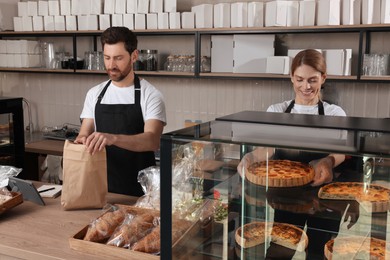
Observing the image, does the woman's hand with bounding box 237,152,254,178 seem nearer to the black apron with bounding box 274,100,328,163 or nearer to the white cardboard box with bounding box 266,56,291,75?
the black apron with bounding box 274,100,328,163

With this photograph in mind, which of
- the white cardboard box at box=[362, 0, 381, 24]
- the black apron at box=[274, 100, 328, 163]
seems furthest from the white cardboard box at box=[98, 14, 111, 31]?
the black apron at box=[274, 100, 328, 163]

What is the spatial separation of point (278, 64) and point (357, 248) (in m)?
2.52

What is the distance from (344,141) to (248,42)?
2.67 meters

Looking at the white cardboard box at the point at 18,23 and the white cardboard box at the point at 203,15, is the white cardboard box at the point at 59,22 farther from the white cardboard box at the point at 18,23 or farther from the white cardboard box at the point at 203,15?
the white cardboard box at the point at 203,15

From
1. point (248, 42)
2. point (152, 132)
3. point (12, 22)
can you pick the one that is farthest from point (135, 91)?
point (12, 22)

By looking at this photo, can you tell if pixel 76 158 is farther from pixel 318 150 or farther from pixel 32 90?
pixel 32 90

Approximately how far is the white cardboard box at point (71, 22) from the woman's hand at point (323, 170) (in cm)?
366

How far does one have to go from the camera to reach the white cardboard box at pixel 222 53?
12.6ft

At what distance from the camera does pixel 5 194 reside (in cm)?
195

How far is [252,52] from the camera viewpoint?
3.74 m

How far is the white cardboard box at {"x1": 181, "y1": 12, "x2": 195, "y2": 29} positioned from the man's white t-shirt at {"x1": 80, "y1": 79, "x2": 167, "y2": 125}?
1.34m

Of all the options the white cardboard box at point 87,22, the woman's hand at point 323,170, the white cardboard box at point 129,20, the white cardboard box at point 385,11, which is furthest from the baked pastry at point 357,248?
the white cardboard box at point 87,22

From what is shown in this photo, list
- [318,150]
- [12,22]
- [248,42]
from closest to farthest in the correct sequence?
[318,150] < [248,42] < [12,22]

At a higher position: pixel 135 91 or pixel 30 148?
pixel 135 91
